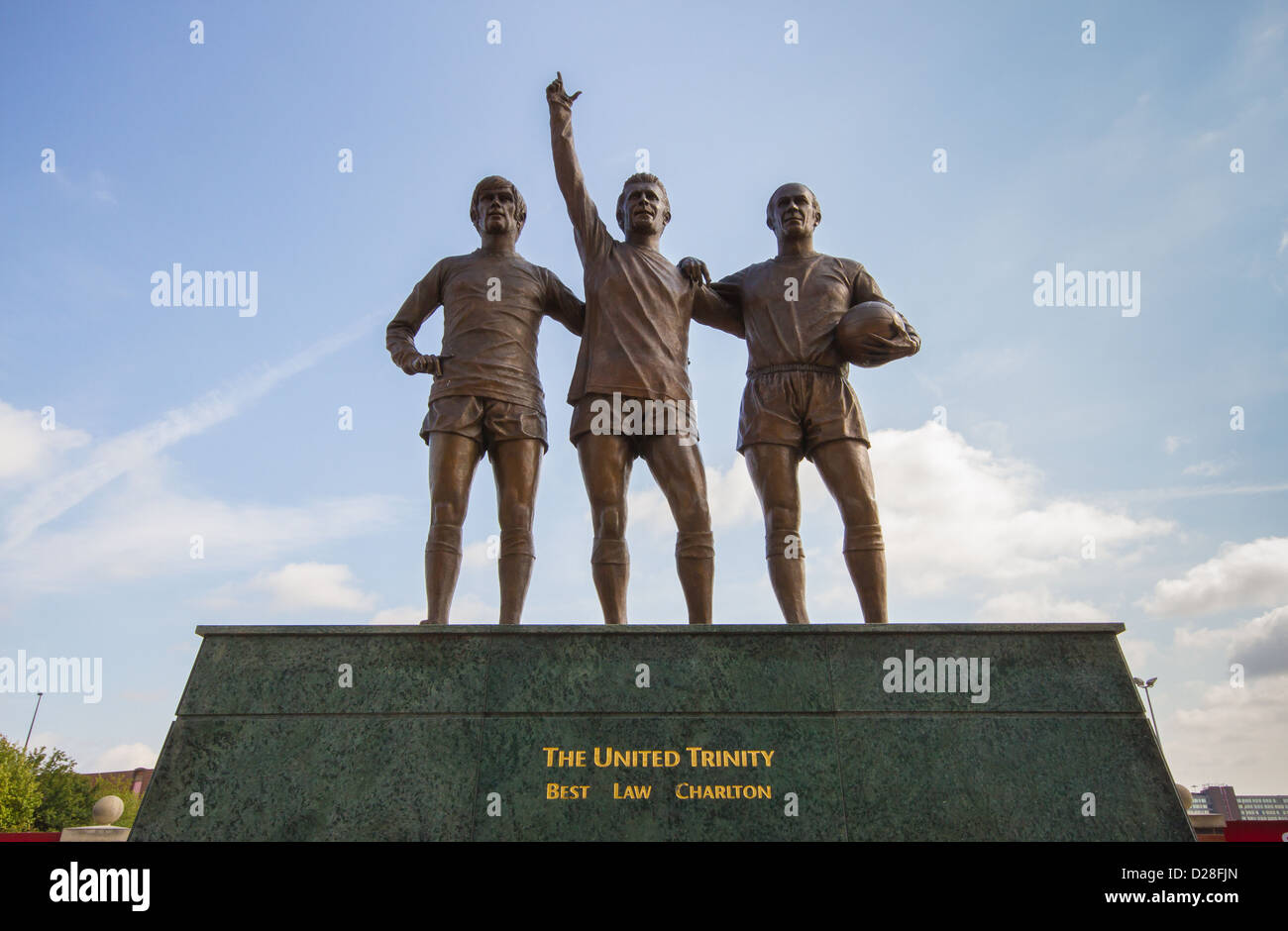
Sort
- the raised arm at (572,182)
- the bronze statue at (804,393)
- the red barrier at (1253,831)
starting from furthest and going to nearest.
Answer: the red barrier at (1253,831) < the raised arm at (572,182) < the bronze statue at (804,393)

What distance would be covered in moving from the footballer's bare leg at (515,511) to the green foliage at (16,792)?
30.5m

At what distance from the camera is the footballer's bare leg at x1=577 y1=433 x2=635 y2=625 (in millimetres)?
5770

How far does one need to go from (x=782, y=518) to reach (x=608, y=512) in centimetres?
116

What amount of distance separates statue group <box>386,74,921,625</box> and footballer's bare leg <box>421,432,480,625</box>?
1cm

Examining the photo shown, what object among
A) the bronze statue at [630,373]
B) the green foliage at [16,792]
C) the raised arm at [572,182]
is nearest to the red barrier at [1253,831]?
the bronze statue at [630,373]

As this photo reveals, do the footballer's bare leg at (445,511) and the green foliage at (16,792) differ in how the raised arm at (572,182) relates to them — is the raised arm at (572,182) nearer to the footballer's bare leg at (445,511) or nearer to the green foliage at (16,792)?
the footballer's bare leg at (445,511)

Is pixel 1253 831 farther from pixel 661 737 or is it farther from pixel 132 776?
pixel 132 776

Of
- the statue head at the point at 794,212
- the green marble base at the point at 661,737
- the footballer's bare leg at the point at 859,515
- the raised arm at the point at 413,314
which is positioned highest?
the statue head at the point at 794,212

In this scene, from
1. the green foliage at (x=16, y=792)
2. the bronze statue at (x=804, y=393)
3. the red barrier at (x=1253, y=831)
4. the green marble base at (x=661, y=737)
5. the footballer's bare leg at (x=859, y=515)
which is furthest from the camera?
the green foliage at (x=16, y=792)

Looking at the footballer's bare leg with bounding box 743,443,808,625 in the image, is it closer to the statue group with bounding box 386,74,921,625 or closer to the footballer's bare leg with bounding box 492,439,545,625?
the statue group with bounding box 386,74,921,625

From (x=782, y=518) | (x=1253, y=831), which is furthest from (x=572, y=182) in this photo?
(x=1253, y=831)

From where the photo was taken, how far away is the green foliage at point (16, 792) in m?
28.2

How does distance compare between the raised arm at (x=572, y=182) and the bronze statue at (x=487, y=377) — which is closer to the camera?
the bronze statue at (x=487, y=377)

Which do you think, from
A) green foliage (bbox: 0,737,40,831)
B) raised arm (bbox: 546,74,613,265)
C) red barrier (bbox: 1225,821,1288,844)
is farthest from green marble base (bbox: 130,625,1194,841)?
green foliage (bbox: 0,737,40,831)
